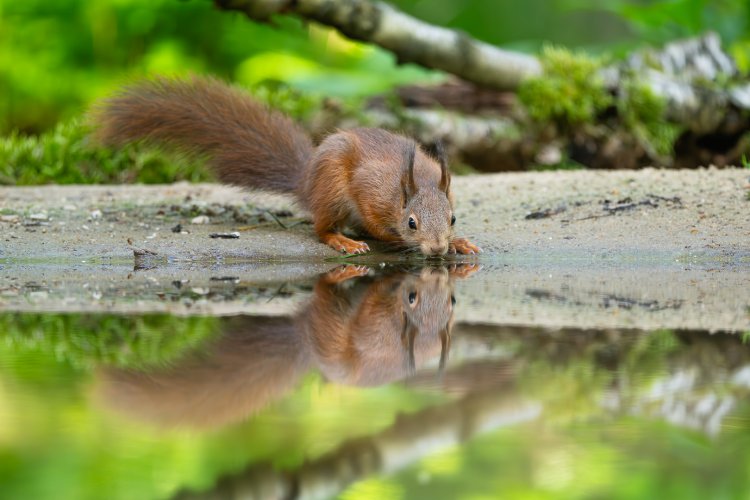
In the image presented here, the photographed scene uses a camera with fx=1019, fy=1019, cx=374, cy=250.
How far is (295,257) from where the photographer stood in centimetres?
580

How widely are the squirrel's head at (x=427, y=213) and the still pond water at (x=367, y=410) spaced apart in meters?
1.97

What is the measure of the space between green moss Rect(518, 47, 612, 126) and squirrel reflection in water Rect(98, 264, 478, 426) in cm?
555

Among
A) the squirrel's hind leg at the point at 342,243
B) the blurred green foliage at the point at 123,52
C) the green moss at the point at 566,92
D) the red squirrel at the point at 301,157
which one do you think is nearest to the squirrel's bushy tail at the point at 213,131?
the red squirrel at the point at 301,157

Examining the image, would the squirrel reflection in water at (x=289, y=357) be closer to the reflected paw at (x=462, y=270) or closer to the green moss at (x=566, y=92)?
the reflected paw at (x=462, y=270)

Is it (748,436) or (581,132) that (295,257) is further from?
(581,132)

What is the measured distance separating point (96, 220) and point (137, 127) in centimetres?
64

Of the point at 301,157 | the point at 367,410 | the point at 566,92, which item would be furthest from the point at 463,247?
the point at 566,92

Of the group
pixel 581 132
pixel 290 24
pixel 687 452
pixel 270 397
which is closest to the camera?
pixel 687 452

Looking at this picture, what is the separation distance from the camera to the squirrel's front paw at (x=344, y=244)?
5840 mm

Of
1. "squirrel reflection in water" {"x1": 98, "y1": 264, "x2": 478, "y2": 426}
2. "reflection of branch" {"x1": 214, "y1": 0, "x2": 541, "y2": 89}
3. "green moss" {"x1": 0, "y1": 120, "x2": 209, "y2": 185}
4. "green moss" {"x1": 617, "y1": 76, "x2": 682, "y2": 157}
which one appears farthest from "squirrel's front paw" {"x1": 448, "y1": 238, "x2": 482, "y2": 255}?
"green moss" {"x1": 617, "y1": 76, "x2": 682, "y2": 157}

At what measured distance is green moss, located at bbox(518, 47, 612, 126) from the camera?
373 inches

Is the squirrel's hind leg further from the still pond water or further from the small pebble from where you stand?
the still pond water

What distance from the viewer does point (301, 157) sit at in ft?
21.4

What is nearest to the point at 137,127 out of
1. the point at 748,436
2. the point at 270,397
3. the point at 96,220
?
the point at 96,220
